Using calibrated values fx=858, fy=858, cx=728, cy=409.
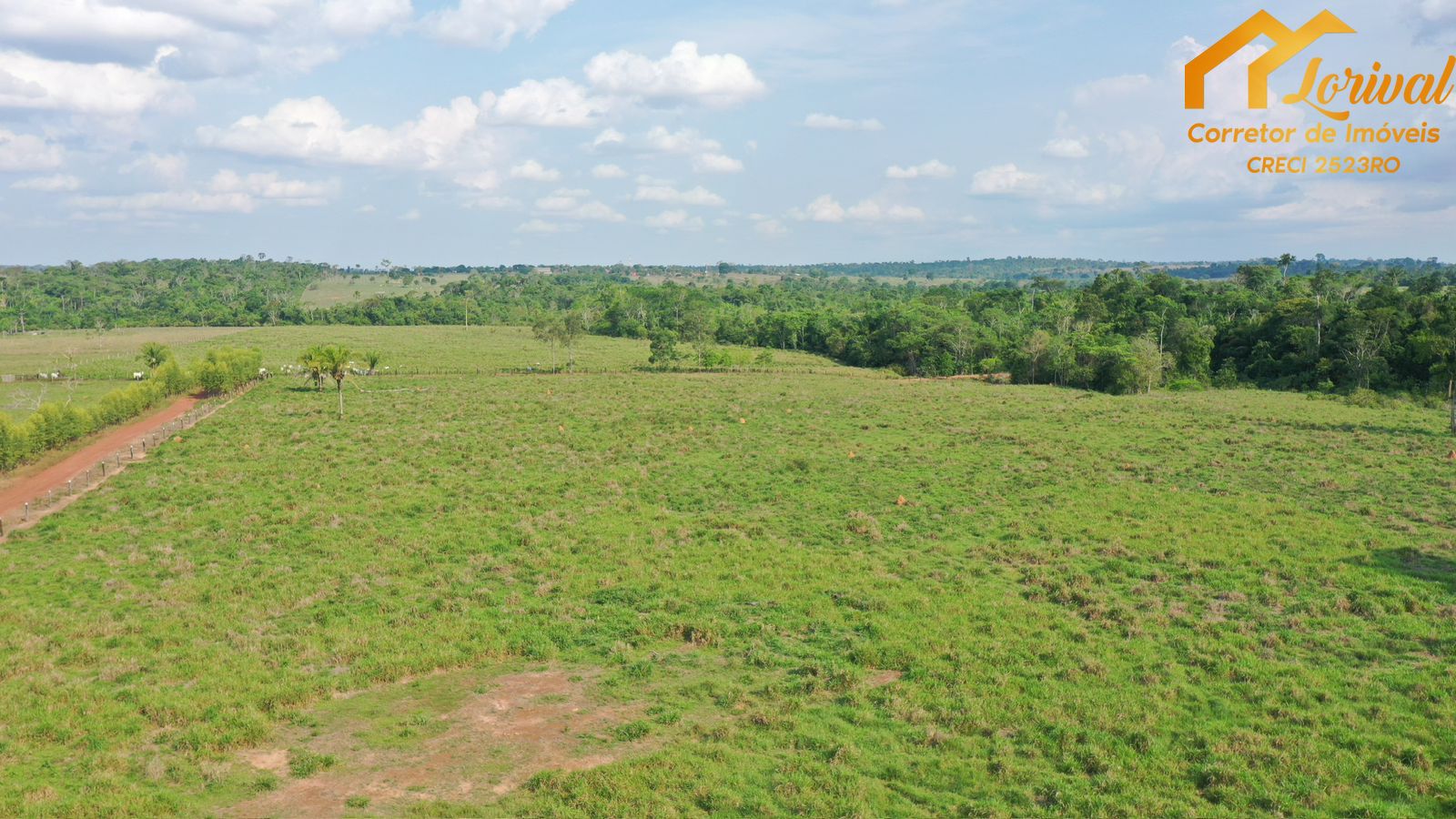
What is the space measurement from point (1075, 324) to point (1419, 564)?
84.5m

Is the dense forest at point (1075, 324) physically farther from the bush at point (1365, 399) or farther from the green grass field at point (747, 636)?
the green grass field at point (747, 636)

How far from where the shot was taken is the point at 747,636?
757 inches

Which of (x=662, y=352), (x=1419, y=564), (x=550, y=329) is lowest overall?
(x=1419, y=564)

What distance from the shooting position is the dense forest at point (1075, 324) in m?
70.6

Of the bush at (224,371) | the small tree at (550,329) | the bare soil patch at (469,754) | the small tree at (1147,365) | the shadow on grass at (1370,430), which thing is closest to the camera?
the bare soil patch at (469,754)

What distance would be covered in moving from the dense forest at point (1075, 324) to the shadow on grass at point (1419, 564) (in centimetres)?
2935

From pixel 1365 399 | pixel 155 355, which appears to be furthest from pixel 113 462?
pixel 1365 399

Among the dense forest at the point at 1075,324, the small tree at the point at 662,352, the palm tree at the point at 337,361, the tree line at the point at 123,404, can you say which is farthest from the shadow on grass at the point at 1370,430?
the tree line at the point at 123,404

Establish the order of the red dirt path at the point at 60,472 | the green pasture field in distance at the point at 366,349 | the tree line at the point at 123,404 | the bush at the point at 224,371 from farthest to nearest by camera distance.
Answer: the green pasture field in distance at the point at 366,349 < the bush at the point at 224,371 < the tree line at the point at 123,404 < the red dirt path at the point at 60,472

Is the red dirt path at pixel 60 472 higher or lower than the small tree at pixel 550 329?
lower

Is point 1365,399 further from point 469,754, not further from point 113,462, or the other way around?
point 113,462

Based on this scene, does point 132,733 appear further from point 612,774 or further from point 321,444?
point 321,444

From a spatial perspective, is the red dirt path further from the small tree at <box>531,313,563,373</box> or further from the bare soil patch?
the small tree at <box>531,313,563,373</box>

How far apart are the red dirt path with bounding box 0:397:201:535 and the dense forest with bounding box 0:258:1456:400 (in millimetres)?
45235
